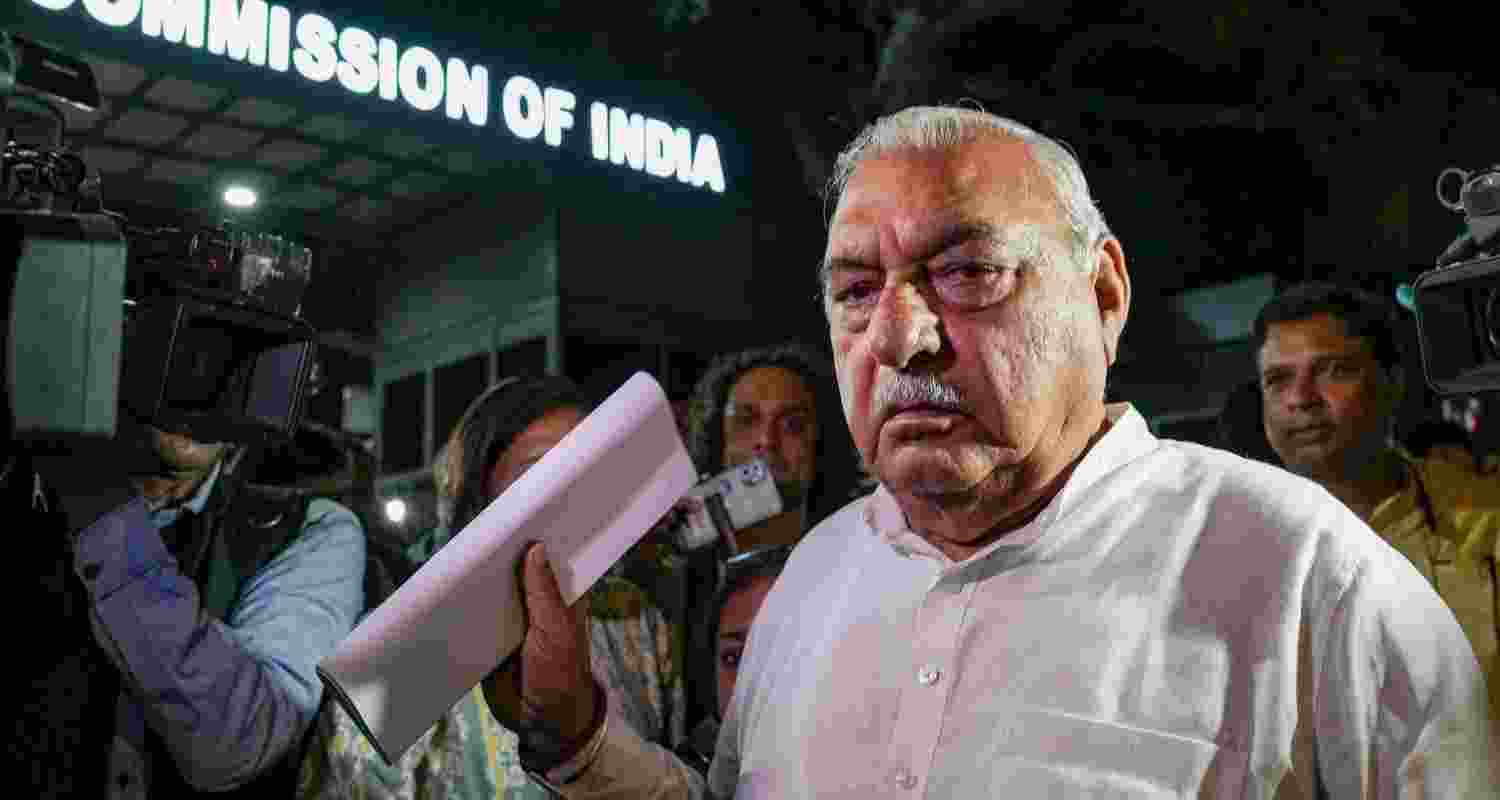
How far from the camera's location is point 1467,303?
4.48 ft

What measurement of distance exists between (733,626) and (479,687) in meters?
0.49

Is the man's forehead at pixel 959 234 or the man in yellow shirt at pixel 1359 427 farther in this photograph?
the man in yellow shirt at pixel 1359 427

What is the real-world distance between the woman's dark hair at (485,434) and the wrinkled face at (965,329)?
1266 millimetres

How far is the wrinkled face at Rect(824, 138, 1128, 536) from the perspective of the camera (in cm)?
133

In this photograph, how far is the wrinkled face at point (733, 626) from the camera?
2.44m

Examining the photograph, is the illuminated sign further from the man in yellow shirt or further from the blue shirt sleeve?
the man in yellow shirt

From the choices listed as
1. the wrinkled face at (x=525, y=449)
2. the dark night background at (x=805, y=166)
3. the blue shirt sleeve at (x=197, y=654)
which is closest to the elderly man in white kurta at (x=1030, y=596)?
the blue shirt sleeve at (x=197, y=654)

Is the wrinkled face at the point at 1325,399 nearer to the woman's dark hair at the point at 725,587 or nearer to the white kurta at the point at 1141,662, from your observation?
the woman's dark hair at the point at 725,587

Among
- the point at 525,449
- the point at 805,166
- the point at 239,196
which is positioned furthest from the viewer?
the point at 239,196

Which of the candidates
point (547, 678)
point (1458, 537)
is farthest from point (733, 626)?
point (1458, 537)

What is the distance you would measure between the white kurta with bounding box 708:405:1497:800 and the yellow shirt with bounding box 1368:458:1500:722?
137cm

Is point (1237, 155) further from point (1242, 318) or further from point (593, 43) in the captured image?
point (593, 43)

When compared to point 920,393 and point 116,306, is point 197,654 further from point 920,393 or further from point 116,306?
point 920,393

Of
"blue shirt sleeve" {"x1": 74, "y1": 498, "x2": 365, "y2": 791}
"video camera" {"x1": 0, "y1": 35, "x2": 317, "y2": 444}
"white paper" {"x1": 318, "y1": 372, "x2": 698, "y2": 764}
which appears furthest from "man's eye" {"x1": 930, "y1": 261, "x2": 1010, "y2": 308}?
"blue shirt sleeve" {"x1": 74, "y1": 498, "x2": 365, "y2": 791}
